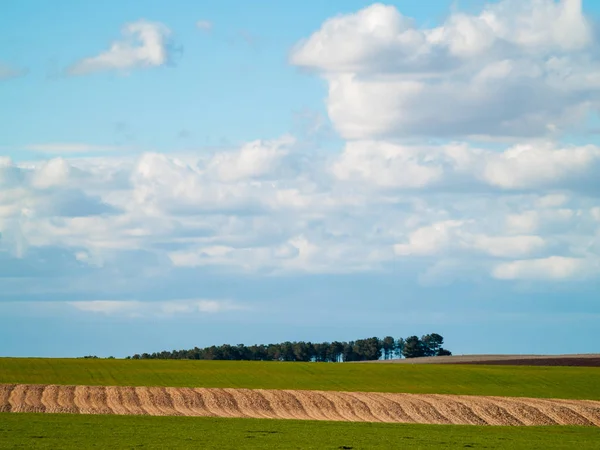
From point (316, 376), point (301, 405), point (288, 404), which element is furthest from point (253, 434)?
point (316, 376)

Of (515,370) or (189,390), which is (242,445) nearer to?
(189,390)

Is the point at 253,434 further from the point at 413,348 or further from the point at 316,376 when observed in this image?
the point at 413,348

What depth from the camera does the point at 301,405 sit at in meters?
54.3

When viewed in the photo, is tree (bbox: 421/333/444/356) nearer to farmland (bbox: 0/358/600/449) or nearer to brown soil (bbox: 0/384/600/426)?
farmland (bbox: 0/358/600/449)

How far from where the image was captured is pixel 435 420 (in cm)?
4953

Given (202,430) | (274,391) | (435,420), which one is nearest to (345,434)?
(202,430)

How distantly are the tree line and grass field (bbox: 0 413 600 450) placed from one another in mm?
101737

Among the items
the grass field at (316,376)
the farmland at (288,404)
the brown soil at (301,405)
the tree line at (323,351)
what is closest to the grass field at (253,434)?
the farmland at (288,404)

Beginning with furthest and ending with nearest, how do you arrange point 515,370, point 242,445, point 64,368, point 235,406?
point 515,370
point 64,368
point 235,406
point 242,445

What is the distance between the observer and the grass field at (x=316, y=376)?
65562 millimetres

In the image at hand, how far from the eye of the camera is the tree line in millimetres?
146375

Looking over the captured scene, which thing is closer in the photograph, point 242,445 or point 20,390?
point 242,445

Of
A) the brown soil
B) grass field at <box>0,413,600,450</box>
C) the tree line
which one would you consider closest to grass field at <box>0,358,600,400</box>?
the brown soil

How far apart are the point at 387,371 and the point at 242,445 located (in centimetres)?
4609
